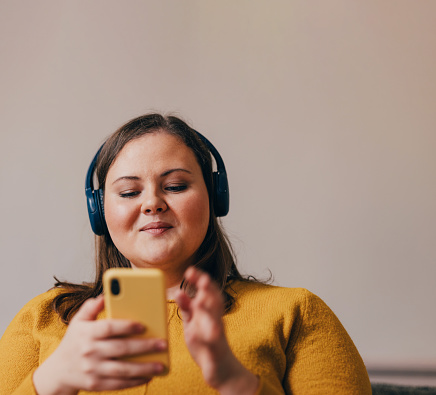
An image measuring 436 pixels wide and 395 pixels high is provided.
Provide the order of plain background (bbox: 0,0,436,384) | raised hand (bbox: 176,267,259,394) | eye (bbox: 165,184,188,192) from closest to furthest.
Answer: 1. raised hand (bbox: 176,267,259,394)
2. eye (bbox: 165,184,188,192)
3. plain background (bbox: 0,0,436,384)

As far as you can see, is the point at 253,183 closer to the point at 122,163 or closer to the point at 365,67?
the point at 365,67

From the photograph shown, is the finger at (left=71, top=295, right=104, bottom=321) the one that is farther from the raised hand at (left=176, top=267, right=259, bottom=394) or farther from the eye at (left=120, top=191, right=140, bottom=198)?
the eye at (left=120, top=191, right=140, bottom=198)

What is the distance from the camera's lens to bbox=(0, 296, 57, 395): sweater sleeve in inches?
38.5

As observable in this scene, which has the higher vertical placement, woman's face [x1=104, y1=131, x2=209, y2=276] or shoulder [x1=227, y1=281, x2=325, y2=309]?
woman's face [x1=104, y1=131, x2=209, y2=276]

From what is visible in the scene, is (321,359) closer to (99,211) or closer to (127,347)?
(127,347)

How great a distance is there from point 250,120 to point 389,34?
466 millimetres

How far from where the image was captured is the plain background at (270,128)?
145 centimetres

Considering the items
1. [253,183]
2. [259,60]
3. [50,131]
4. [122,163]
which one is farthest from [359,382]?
[50,131]

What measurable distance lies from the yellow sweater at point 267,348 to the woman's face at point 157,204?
135mm

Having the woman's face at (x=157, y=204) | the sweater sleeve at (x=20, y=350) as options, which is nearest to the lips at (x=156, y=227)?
the woman's face at (x=157, y=204)

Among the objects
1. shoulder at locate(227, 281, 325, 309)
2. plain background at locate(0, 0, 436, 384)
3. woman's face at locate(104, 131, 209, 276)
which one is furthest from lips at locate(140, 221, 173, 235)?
plain background at locate(0, 0, 436, 384)

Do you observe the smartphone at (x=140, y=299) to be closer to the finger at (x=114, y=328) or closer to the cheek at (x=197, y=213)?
the finger at (x=114, y=328)

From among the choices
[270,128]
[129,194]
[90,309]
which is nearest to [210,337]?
[90,309]

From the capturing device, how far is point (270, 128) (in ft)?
4.92
